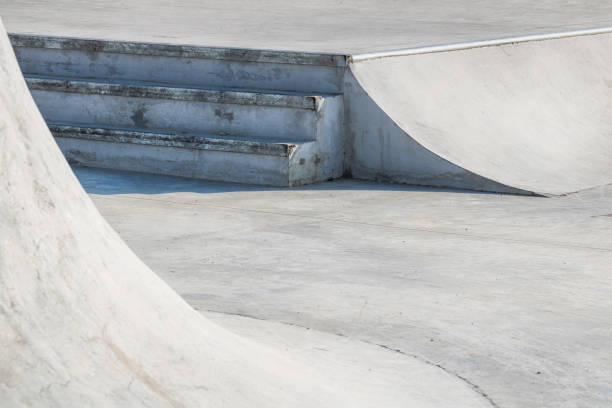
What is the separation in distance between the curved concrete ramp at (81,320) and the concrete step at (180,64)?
466 cm

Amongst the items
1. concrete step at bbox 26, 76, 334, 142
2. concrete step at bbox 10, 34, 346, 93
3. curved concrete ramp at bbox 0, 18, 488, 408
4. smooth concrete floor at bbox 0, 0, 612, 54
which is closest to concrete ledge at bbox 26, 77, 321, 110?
concrete step at bbox 26, 76, 334, 142

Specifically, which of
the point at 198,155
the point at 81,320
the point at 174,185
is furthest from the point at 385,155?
the point at 81,320

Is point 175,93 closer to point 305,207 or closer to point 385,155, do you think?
point 385,155

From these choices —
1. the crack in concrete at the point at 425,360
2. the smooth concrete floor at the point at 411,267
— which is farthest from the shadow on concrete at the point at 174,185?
the crack in concrete at the point at 425,360

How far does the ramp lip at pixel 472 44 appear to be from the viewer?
7473mm

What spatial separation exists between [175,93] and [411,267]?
3200 mm

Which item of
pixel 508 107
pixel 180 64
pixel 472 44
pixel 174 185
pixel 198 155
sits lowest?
pixel 174 185

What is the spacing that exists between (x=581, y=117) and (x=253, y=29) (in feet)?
9.86

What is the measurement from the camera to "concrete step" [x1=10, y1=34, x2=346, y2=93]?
739 centimetres

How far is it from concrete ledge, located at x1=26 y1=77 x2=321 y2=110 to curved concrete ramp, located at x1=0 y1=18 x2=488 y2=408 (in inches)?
173

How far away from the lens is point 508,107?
27.0ft

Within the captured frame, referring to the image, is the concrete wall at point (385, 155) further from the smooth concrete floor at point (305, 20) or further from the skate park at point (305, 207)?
the smooth concrete floor at point (305, 20)

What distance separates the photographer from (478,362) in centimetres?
350

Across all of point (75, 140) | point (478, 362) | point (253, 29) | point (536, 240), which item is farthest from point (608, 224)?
point (253, 29)
